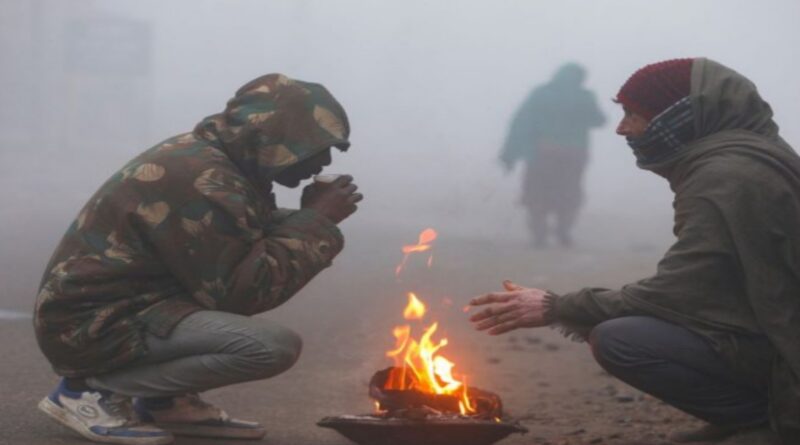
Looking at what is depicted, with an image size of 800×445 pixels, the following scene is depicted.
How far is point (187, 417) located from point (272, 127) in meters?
1.08

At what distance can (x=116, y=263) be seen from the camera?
3777 mm

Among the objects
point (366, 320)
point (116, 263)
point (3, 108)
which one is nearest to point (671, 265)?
point (116, 263)

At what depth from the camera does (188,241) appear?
12.2 feet

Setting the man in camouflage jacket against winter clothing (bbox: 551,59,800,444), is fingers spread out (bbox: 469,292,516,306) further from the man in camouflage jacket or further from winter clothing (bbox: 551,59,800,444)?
the man in camouflage jacket

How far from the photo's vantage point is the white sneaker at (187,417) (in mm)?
4215

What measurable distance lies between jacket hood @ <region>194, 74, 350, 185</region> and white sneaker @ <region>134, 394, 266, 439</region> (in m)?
0.85

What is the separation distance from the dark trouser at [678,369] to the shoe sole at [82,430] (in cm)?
144

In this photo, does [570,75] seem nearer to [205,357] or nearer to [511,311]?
[511,311]

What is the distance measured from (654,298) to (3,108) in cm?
1099

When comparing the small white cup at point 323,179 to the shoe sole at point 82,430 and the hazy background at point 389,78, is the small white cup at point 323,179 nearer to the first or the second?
the shoe sole at point 82,430

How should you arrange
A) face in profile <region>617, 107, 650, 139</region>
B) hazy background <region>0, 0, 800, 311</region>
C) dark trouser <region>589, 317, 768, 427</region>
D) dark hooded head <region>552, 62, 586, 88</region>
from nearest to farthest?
dark trouser <region>589, 317, 768, 427</region>
face in profile <region>617, 107, 650, 139</region>
dark hooded head <region>552, 62, 586, 88</region>
hazy background <region>0, 0, 800, 311</region>

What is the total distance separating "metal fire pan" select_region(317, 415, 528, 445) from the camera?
3867 mm

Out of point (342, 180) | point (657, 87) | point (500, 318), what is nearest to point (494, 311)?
point (500, 318)

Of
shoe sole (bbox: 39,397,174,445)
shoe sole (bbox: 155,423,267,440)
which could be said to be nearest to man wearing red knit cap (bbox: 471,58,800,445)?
shoe sole (bbox: 155,423,267,440)
